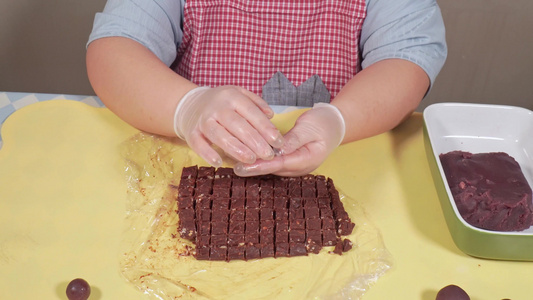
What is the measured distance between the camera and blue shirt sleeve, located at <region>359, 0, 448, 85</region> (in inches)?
51.5

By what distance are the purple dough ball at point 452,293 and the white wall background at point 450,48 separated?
1.64 metres

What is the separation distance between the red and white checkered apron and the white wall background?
1.03 meters

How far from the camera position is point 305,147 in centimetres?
110

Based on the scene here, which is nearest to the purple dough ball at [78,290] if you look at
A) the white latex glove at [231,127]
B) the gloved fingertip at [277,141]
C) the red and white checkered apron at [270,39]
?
the white latex glove at [231,127]

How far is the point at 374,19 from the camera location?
1.36 metres

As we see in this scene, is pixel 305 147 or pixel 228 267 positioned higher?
pixel 305 147

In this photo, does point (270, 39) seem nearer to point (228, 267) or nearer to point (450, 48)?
point (228, 267)

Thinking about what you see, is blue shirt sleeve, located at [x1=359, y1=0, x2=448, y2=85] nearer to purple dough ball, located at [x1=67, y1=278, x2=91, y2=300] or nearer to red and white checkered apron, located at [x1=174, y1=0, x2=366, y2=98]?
red and white checkered apron, located at [x1=174, y1=0, x2=366, y2=98]

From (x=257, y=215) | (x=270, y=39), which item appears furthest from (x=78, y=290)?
(x=270, y=39)

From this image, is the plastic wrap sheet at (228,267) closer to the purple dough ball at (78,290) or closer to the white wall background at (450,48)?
the purple dough ball at (78,290)

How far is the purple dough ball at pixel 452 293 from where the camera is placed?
0.93 metres

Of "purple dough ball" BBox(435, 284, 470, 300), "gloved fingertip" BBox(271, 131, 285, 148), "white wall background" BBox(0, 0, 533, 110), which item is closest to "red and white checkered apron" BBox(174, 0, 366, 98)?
"gloved fingertip" BBox(271, 131, 285, 148)

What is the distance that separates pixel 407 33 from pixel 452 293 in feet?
2.13

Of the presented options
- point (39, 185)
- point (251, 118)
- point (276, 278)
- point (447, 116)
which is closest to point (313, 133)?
point (251, 118)
